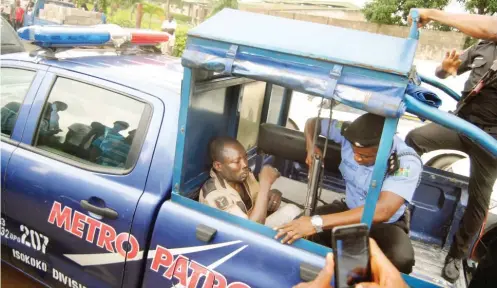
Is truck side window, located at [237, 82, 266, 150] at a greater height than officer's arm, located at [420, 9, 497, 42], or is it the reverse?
officer's arm, located at [420, 9, 497, 42]

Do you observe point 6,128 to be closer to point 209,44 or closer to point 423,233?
point 209,44

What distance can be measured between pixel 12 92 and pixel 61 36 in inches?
21.7

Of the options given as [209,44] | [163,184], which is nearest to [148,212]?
[163,184]

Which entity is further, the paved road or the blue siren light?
the paved road

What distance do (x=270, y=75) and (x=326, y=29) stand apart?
457 millimetres

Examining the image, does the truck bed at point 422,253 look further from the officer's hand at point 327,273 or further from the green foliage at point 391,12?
the green foliage at point 391,12

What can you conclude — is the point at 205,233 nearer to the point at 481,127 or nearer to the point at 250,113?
the point at 250,113

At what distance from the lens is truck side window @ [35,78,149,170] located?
215 cm

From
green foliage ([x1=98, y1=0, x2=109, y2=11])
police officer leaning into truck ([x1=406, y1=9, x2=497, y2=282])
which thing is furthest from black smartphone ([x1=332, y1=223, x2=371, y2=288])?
green foliage ([x1=98, y1=0, x2=109, y2=11])

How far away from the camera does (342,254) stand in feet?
3.49

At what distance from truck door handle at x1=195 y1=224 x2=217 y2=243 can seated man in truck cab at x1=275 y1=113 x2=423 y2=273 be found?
0.31 metres

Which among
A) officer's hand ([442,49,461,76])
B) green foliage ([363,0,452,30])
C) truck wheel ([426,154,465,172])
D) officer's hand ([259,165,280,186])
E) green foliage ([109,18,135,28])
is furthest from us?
green foliage ([109,18,135,28])

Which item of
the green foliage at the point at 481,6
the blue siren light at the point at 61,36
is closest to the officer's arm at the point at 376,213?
the blue siren light at the point at 61,36

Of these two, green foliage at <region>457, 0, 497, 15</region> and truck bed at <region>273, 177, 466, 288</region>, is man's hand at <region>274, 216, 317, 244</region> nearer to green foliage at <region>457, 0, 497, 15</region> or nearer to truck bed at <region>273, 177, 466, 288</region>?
truck bed at <region>273, 177, 466, 288</region>
